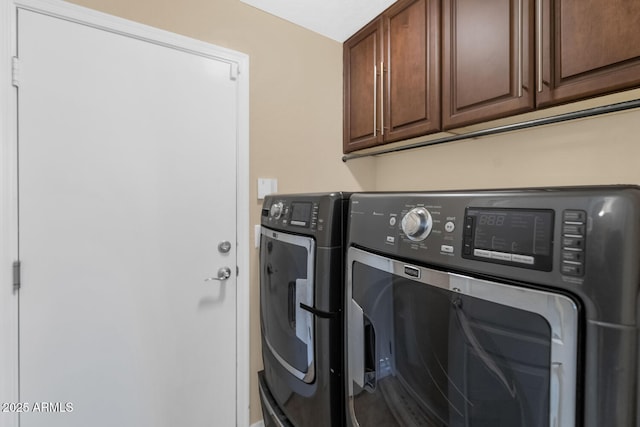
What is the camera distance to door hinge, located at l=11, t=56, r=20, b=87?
1102 millimetres

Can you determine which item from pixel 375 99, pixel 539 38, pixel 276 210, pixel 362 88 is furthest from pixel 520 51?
pixel 276 210

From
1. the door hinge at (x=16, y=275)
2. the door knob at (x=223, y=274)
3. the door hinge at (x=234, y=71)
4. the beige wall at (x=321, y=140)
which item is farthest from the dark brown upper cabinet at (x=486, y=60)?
the door hinge at (x=16, y=275)

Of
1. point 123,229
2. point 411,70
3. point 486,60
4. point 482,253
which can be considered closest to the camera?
point 482,253

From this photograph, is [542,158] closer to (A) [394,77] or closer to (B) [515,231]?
(A) [394,77]

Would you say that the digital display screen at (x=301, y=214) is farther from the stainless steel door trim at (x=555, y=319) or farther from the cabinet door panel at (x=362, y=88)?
the cabinet door panel at (x=362, y=88)

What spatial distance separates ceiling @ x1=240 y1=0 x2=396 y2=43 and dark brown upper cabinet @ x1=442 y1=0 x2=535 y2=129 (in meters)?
0.47

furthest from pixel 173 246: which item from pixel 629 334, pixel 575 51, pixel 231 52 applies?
pixel 575 51

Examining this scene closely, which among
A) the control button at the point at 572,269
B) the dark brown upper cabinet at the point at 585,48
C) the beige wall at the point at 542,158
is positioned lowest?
the control button at the point at 572,269

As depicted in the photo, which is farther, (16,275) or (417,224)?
(16,275)

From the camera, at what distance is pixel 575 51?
96cm

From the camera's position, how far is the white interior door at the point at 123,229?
116 centimetres

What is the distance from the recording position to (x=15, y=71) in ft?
3.63

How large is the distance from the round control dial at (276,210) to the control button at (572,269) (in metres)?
1.00

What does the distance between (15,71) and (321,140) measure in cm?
141
